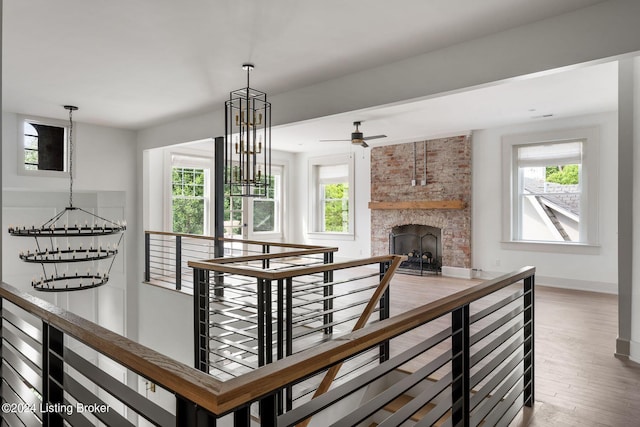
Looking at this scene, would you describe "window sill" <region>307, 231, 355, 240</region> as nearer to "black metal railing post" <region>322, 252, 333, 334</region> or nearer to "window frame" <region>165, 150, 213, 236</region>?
"window frame" <region>165, 150, 213, 236</region>

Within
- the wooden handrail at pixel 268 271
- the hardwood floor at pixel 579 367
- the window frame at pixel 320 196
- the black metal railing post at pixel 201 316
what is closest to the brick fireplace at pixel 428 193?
the window frame at pixel 320 196

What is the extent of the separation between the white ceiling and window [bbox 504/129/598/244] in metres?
0.83

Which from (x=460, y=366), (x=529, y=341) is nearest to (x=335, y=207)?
(x=529, y=341)

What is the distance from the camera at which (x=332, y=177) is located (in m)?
9.38

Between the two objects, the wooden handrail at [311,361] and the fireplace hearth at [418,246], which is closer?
the wooden handrail at [311,361]

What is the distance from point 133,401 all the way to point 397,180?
7.48m

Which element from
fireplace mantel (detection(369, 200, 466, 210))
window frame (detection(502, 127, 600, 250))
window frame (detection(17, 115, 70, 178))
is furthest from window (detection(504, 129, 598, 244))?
window frame (detection(17, 115, 70, 178))

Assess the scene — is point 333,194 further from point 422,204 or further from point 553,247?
point 553,247

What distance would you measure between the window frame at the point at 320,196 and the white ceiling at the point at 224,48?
3.34m

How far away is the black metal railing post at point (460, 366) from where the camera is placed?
1.64 meters

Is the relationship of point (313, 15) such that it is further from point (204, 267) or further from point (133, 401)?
point (133, 401)

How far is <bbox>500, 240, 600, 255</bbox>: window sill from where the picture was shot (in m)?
6.02

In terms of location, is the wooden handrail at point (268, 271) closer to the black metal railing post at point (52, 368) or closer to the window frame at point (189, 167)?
the black metal railing post at point (52, 368)

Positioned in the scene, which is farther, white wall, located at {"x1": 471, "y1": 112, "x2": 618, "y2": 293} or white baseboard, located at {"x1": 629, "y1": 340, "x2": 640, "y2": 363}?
white wall, located at {"x1": 471, "y1": 112, "x2": 618, "y2": 293}
